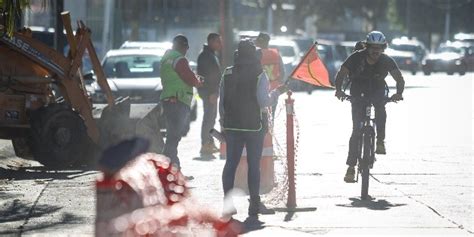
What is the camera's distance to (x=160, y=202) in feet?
24.8

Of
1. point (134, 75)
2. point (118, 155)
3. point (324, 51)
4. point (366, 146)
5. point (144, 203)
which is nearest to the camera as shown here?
point (144, 203)

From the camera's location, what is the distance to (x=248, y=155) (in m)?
12.4

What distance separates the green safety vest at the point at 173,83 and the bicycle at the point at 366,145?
7.46 ft

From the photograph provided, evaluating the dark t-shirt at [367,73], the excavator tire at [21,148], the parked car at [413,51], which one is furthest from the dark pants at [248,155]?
the parked car at [413,51]

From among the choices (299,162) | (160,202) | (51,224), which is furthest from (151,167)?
(299,162)

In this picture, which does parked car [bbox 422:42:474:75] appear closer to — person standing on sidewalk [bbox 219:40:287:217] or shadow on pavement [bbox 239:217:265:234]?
person standing on sidewalk [bbox 219:40:287:217]

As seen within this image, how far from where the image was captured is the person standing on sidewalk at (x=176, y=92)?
15359mm

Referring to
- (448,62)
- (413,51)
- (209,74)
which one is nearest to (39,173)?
(209,74)

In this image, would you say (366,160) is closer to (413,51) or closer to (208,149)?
(208,149)

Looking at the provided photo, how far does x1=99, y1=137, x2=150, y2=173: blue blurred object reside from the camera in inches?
300

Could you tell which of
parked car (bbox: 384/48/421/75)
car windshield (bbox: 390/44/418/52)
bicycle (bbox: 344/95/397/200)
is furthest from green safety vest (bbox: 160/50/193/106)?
car windshield (bbox: 390/44/418/52)

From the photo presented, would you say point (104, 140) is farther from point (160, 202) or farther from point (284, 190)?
point (160, 202)

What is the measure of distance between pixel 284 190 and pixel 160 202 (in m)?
5.91

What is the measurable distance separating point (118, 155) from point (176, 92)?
7.73m
